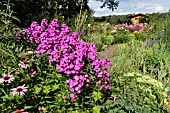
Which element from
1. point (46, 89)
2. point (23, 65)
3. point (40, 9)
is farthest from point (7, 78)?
point (40, 9)

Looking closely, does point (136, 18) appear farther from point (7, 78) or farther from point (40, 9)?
point (7, 78)

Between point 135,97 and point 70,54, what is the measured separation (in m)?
0.96

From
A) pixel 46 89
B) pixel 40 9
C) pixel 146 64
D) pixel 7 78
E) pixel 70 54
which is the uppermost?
pixel 40 9

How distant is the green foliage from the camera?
141 inches

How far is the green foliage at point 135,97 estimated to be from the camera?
11.7 ft

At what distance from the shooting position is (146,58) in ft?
20.0

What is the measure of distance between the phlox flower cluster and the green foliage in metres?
0.26

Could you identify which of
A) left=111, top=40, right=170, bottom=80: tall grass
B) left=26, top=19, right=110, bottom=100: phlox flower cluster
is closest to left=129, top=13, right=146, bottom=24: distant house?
left=111, top=40, right=170, bottom=80: tall grass

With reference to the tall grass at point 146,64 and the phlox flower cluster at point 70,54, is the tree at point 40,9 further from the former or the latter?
the phlox flower cluster at point 70,54

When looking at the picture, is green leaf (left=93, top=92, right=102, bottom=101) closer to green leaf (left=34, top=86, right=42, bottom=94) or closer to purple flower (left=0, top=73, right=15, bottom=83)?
green leaf (left=34, top=86, right=42, bottom=94)

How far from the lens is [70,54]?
11.5 feet

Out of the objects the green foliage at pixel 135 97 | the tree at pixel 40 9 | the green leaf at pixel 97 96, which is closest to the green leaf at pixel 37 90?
the green leaf at pixel 97 96

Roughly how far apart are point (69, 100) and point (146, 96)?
3.55 feet

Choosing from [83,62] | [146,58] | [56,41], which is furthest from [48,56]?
[146,58]
